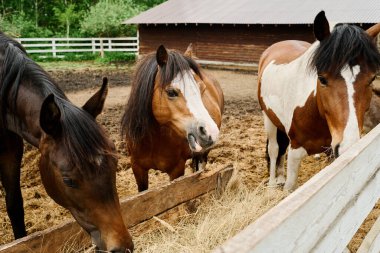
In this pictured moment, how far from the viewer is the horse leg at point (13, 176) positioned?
3.07 meters

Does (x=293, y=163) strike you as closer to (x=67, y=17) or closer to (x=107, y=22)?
(x=107, y=22)

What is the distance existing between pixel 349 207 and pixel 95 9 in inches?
1161

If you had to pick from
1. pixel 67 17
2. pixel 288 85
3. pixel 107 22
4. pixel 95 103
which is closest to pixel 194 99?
pixel 95 103

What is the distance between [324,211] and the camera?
4.31 feet

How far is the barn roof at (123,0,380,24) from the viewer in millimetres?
17328

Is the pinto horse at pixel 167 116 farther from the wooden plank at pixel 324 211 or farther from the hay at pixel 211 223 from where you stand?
the wooden plank at pixel 324 211

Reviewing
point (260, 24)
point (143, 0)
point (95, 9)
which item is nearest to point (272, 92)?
point (260, 24)

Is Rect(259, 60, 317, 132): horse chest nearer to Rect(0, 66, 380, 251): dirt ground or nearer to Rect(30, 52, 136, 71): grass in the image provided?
Rect(0, 66, 380, 251): dirt ground

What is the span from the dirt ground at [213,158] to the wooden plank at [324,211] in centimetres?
146

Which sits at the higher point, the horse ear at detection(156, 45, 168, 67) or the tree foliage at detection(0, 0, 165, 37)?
the tree foliage at detection(0, 0, 165, 37)

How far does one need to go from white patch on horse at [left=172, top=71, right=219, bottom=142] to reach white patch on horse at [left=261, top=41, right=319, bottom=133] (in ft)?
3.31

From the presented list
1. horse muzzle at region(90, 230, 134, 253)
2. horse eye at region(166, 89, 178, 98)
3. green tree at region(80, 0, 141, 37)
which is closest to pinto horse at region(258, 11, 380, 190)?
horse eye at region(166, 89, 178, 98)

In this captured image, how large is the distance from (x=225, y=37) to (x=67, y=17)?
20236 millimetres

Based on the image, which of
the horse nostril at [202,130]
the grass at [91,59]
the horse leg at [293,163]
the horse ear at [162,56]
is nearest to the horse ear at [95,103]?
the horse nostril at [202,130]
